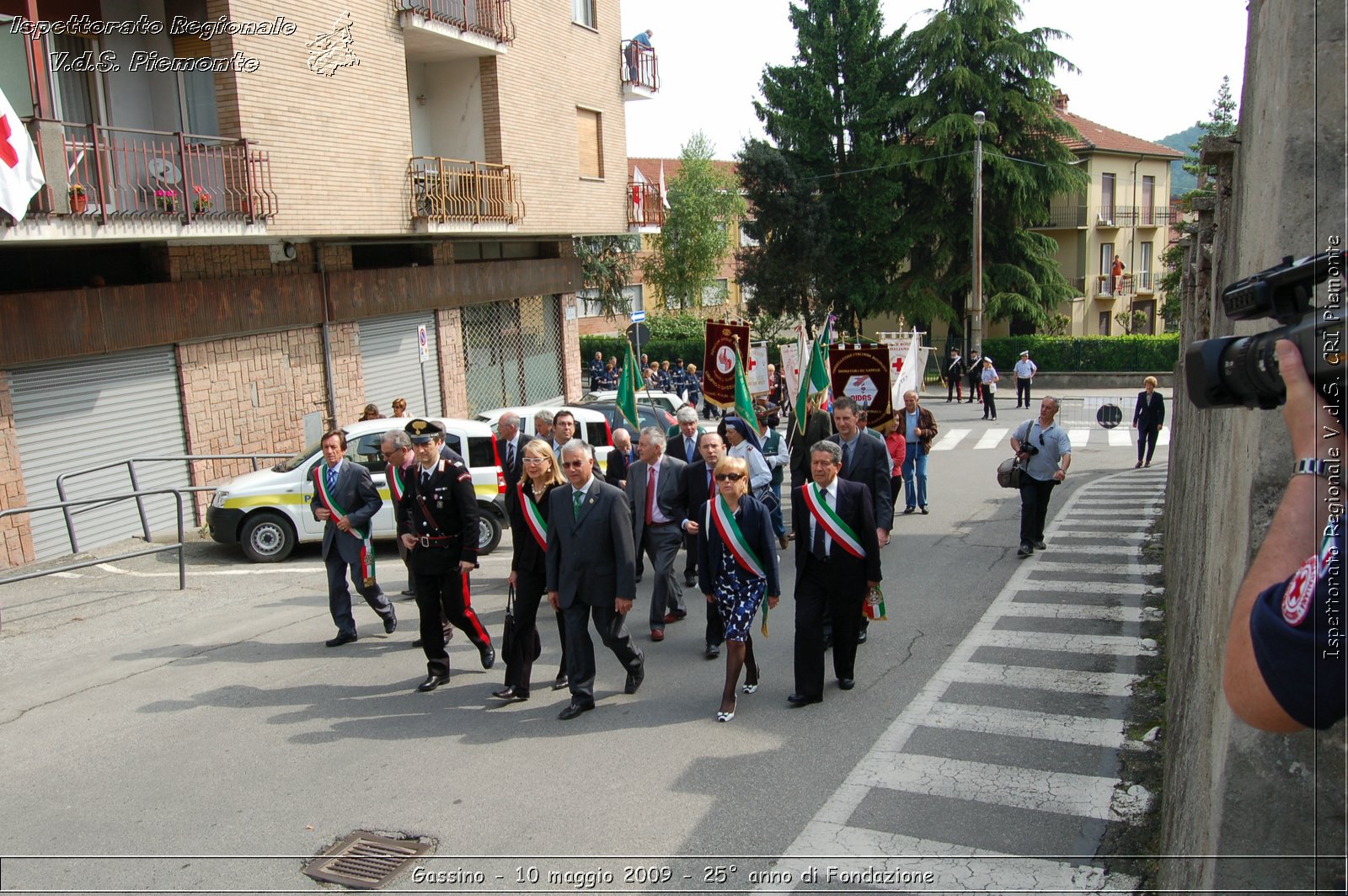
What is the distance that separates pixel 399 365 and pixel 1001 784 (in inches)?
666

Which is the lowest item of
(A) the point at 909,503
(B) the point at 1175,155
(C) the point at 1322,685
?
(A) the point at 909,503

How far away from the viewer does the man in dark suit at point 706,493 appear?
857 cm

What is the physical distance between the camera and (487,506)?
13672 mm

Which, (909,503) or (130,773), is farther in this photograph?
(909,503)

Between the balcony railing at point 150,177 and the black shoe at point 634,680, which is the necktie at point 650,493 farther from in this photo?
the balcony railing at point 150,177

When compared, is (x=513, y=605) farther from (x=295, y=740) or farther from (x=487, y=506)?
(x=487, y=506)

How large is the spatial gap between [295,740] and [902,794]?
390 cm

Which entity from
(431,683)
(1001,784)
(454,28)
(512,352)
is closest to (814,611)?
(1001,784)

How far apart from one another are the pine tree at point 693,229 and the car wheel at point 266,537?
40.2 metres

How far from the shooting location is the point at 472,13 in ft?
66.9

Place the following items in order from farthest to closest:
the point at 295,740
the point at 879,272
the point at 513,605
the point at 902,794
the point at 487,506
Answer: the point at 879,272 → the point at 487,506 → the point at 513,605 → the point at 295,740 → the point at 902,794

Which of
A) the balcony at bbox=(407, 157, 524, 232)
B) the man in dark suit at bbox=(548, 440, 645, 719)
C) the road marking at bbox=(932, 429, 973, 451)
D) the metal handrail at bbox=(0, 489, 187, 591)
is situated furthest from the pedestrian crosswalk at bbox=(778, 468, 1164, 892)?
the road marking at bbox=(932, 429, 973, 451)

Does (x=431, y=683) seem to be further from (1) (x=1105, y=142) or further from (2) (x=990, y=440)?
(1) (x=1105, y=142)

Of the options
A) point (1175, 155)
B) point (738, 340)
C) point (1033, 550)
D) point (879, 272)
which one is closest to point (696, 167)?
point (879, 272)
